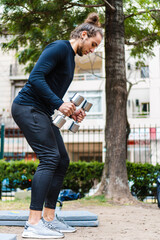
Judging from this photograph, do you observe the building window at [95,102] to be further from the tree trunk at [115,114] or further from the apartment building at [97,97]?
the tree trunk at [115,114]

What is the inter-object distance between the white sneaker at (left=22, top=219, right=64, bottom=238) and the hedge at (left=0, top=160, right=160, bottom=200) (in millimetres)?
4745

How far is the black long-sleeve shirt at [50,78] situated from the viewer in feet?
8.14

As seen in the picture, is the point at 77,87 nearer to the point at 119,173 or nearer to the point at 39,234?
the point at 119,173

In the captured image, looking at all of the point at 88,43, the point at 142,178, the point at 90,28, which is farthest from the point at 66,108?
the point at 142,178

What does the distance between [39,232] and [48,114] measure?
102cm

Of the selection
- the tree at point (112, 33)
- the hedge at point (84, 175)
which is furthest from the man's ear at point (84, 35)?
the hedge at point (84, 175)

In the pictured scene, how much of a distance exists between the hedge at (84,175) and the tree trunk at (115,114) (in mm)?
1554

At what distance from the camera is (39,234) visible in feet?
7.77

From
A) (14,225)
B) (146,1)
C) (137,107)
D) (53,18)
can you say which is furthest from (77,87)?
(14,225)

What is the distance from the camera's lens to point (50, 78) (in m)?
2.66

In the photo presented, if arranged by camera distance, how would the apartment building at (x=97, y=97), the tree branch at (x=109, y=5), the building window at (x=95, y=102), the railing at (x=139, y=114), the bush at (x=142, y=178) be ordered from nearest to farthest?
the tree branch at (x=109, y=5), the bush at (x=142, y=178), the apartment building at (x=97, y=97), the railing at (x=139, y=114), the building window at (x=95, y=102)

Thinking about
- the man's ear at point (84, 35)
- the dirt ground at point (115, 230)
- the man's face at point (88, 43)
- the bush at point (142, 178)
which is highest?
the man's ear at point (84, 35)

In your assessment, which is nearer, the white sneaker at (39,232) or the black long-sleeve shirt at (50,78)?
the white sneaker at (39,232)

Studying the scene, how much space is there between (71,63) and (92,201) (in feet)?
10.4
